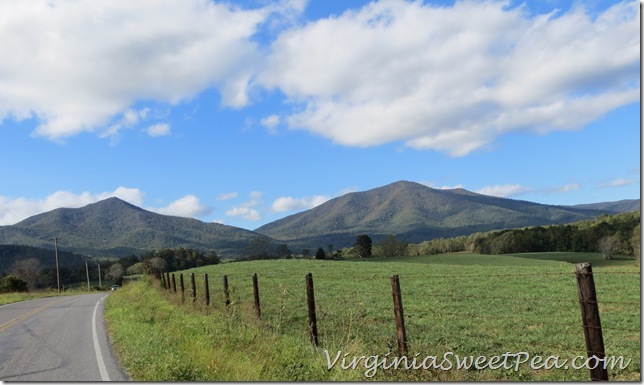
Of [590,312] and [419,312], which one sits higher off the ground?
[590,312]

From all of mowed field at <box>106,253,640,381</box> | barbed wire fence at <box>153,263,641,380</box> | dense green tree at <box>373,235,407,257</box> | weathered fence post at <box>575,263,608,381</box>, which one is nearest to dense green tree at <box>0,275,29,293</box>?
barbed wire fence at <box>153,263,641,380</box>

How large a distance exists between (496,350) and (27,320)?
62.8ft

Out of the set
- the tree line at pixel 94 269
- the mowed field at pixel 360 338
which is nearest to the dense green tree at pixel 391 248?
the tree line at pixel 94 269

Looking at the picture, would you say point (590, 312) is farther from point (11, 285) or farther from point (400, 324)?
point (11, 285)

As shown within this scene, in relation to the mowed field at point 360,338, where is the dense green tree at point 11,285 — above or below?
above

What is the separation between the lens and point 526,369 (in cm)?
907

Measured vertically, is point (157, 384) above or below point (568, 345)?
above

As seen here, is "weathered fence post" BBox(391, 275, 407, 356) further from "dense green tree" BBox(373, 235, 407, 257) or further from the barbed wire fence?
"dense green tree" BBox(373, 235, 407, 257)

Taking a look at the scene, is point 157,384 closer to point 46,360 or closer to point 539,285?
point 46,360

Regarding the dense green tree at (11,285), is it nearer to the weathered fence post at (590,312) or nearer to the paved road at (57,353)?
the paved road at (57,353)

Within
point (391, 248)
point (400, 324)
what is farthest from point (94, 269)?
point (400, 324)

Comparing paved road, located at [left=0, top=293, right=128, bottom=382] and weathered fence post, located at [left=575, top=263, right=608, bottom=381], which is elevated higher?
weathered fence post, located at [left=575, top=263, right=608, bottom=381]

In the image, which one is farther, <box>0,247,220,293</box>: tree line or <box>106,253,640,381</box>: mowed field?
<box>0,247,220,293</box>: tree line

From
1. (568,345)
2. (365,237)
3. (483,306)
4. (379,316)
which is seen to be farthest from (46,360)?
(365,237)
